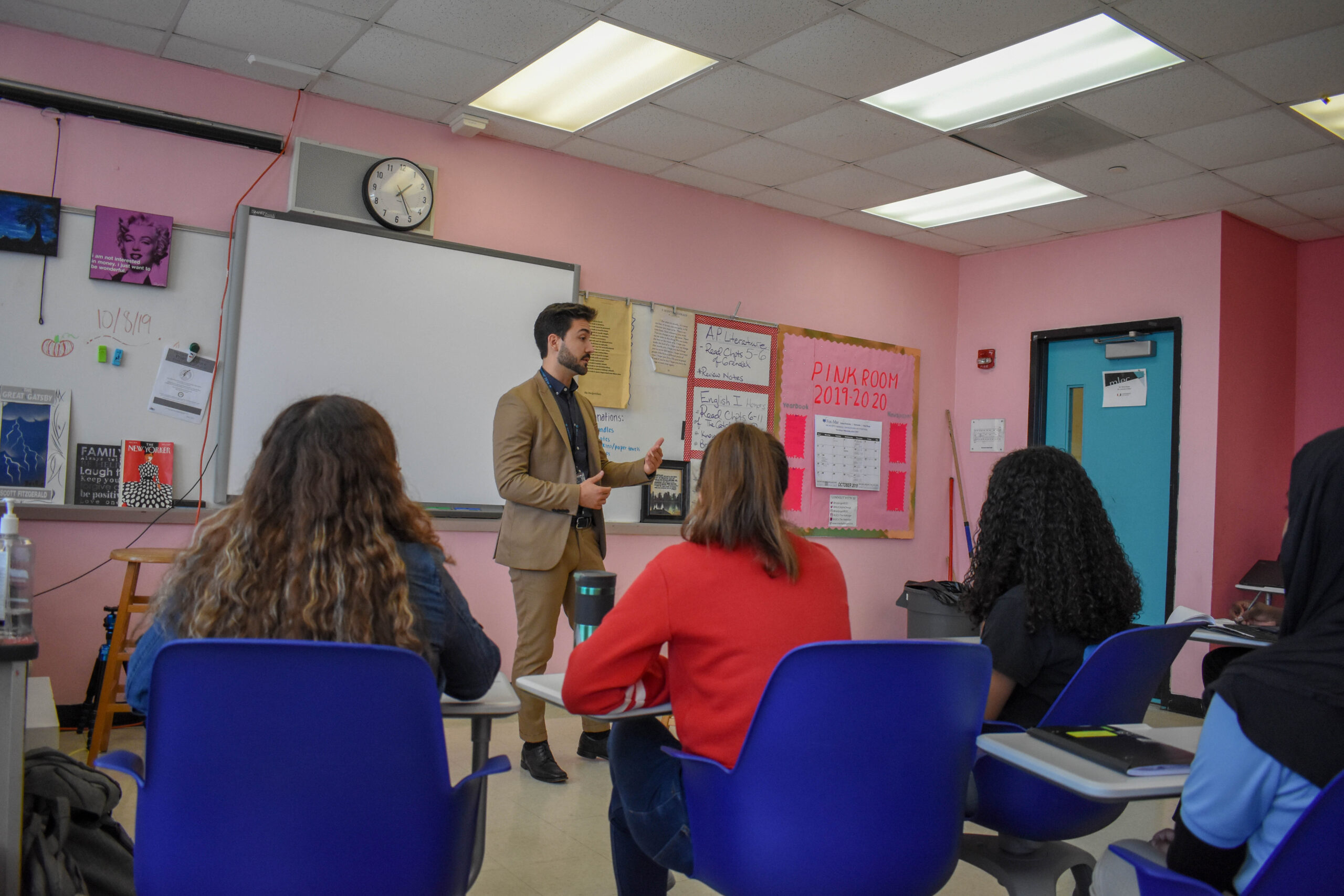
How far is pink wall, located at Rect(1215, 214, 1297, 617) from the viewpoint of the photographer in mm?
4926

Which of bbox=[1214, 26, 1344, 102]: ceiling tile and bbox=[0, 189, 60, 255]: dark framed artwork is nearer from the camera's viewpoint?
bbox=[1214, 26, 1344, 102]: ceiling tile

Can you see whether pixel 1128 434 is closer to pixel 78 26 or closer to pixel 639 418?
pixel 639 418

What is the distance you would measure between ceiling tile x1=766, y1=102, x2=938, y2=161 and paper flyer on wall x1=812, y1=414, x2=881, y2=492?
1688 millimetres

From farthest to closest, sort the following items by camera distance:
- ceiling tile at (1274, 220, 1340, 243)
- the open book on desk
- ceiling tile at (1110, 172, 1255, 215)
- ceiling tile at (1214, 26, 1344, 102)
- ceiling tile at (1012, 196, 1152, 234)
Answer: ceiling tile at (1274, 220, 1340, 243) < ceiling tile at (1012, 196, 1152, 234) < ceiling tile at (1110, 172, 1255, 215) < ceiling tile at (1214, 26, 1344, 102) < the open book on desk

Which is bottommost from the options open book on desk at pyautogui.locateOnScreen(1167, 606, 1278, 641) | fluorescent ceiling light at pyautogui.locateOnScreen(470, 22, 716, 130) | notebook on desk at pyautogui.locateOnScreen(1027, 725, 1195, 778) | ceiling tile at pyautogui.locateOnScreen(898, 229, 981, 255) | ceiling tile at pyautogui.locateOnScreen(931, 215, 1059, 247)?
notebook on desk at pyautogui.locateOnScreen(1027, 725, 1195, 778)

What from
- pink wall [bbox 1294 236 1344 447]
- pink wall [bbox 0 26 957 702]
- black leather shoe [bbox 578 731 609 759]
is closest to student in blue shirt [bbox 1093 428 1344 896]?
black leather shoe [bbox 578 731 609 759]

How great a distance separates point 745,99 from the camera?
12.6 feet

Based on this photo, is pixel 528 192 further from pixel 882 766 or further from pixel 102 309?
pixel 882 766

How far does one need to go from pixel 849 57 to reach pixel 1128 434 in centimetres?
305

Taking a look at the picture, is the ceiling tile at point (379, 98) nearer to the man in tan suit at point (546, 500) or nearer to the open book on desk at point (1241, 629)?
the man in tan suit at point (546, 500)

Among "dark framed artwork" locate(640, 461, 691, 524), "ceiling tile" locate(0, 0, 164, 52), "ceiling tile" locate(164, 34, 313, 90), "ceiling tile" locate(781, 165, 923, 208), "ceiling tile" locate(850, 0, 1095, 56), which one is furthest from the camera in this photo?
"dark framed artwork" locate(640, 461, 691, 524)

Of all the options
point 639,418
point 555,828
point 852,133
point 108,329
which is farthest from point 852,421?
point 108,329

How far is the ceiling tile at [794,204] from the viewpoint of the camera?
509 centimetres

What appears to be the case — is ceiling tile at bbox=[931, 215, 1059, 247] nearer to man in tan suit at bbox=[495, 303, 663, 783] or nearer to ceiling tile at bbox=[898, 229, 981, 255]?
ceiling tile at bbox=[898, 229, 981, 255]
